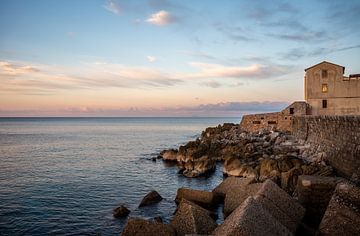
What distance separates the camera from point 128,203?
59.3 feet

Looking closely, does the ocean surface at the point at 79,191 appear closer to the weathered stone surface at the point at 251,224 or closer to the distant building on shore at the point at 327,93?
the weathered stone surface at the point at 251,224

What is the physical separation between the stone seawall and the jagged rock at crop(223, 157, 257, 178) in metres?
5.02

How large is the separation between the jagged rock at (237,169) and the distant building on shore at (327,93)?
1846 cm

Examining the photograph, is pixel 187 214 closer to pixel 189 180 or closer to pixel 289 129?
pixel 189 180

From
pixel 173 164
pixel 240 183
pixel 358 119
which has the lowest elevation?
pixel 173 164

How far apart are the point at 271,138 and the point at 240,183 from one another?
792 inches

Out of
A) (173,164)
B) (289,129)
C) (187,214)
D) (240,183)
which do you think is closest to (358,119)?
(240,183)

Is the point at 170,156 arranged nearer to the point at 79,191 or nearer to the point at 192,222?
the point at 79,191

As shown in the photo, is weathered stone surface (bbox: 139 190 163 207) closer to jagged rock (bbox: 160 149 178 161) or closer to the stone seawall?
the stone seawall

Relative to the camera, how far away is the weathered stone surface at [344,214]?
26.3 ft

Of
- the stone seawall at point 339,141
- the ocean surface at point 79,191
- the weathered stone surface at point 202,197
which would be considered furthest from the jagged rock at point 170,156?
the weathered stone surface at point 202,197

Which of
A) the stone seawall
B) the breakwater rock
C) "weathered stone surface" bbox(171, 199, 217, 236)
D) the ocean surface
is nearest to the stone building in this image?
the breakwater rock

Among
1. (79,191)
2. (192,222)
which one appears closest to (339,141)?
(192,222)

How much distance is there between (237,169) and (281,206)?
14.1 metres
